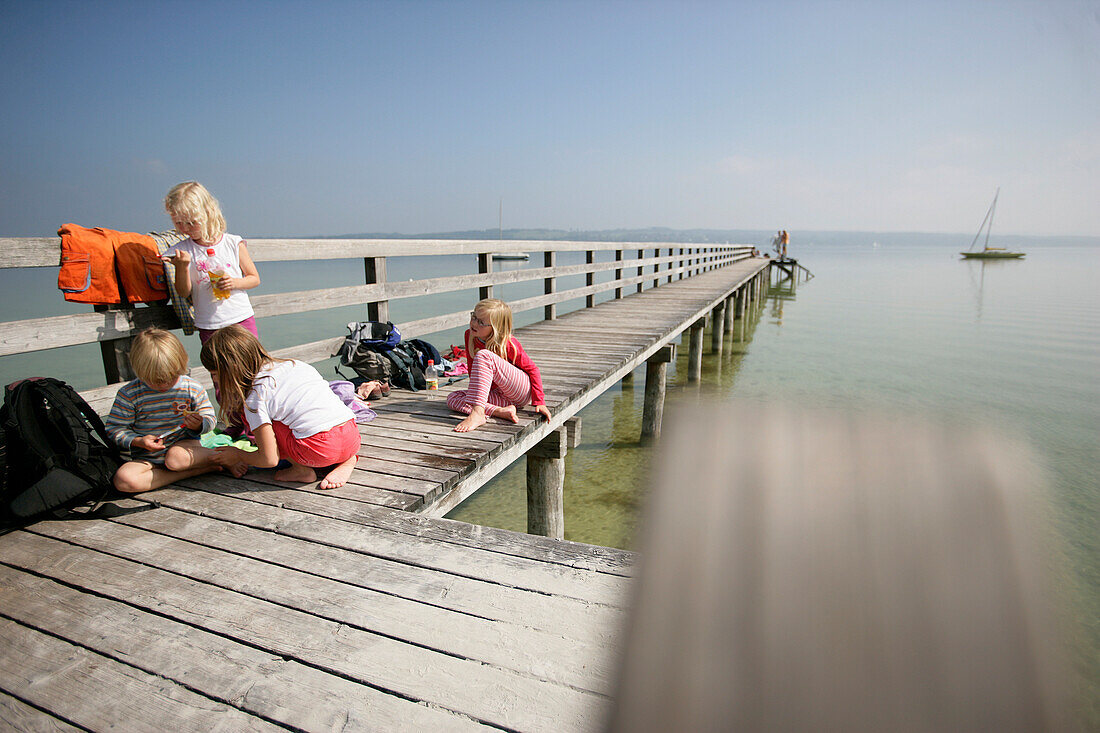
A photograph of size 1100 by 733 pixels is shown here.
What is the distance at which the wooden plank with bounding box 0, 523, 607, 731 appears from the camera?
1.48m

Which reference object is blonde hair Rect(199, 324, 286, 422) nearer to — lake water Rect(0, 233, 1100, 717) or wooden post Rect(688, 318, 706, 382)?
lake water Rect(0, 233, 1100, 717)

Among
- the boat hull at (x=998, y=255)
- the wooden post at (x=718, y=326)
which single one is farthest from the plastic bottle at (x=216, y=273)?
the boat hull at (x=998, y=255)

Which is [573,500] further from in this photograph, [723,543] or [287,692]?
[723,543]

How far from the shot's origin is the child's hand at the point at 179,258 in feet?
10.6

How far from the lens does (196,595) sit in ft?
6.55

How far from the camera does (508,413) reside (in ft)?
12.3

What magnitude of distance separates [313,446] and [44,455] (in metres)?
1.05

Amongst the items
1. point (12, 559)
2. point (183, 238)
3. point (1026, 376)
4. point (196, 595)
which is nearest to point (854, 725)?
point (196, 595)

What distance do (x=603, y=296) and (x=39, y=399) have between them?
30.5 meters

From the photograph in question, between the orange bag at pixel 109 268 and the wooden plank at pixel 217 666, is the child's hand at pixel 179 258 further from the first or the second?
the wooden plank at pixel 217 666

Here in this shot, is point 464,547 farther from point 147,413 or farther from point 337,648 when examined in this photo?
point 147,413

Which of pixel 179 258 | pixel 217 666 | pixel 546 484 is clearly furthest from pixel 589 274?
pixel 217 666

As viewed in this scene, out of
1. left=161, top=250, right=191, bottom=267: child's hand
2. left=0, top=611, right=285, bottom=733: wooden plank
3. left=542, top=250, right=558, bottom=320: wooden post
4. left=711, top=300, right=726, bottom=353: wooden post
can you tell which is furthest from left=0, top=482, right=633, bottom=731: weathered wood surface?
left=711, top=300, right=726, bottom=353: wooden post

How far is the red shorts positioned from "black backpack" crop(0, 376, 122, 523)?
28.9 inches
